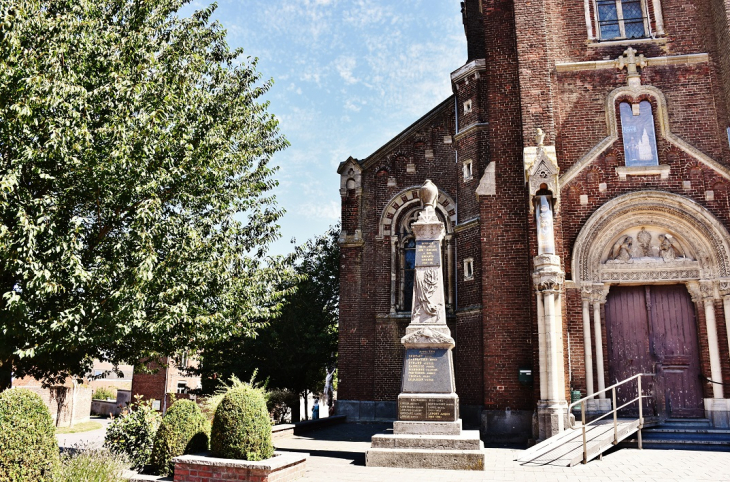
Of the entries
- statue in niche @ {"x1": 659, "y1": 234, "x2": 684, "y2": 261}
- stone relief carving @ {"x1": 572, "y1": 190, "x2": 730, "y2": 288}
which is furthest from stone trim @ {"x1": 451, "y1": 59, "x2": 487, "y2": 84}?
statue in niche @ {"x1": 659, "y1": 234, "x2": 684, "y2": 261}

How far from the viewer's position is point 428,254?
1118cm

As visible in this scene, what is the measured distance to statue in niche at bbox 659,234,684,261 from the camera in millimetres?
13852

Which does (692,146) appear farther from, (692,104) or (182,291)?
(182,291)

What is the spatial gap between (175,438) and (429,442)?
13.6 feet

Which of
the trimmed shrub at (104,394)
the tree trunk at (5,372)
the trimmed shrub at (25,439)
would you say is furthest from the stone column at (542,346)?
the trimmed shrub at (104,394)

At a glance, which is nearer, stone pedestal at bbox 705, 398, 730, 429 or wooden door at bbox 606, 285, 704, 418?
stone pedestal at bbox 705, 398, 730, 429

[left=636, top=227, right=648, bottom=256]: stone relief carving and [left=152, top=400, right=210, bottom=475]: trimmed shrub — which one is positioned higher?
[left=636, top=227, right=648, bottom=256]: stone relief carving

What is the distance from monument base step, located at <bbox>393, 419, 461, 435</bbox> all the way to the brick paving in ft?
2.59

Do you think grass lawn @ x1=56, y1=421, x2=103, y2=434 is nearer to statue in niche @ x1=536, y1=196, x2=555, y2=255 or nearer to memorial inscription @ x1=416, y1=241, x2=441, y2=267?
memorial inscription @ x1=416, y1=241, x2=441, y2=267

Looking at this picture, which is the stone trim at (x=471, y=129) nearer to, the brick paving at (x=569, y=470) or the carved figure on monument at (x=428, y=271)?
the carved figure on monument at (x=428, y=271)

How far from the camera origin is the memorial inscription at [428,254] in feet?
36.4

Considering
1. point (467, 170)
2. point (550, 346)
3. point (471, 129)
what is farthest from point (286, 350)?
point (550, 346)

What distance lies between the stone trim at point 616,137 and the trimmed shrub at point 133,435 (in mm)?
11030

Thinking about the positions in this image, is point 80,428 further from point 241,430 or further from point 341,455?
point 241,430
